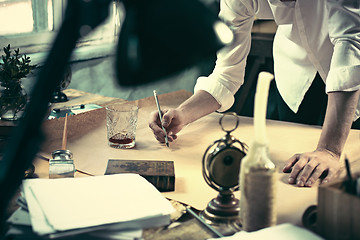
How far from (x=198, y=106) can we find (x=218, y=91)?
4.2 inches

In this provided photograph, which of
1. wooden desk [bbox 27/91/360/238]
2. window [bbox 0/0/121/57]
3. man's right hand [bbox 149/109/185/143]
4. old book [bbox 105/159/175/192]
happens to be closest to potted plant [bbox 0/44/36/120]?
wooden desk [bbox 27/91/360/238]

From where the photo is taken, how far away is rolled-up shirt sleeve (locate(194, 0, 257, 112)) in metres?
1.75

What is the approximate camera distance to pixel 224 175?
0.93 meters

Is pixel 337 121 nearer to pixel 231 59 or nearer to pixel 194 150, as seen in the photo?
pixel 194 150

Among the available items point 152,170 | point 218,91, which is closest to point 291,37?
point 218,91

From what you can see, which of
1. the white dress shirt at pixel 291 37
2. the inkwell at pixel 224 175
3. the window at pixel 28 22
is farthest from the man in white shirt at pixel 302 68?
the window at pixel 28 22

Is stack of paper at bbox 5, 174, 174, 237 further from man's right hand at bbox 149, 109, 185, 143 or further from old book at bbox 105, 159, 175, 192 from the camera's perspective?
man's right hand at bbox 149, 109, 185, 143

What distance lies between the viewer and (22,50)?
8.60 feet

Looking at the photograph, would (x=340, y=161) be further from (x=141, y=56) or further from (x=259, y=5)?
(x=141, y=56)

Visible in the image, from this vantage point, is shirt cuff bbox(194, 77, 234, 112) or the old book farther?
shirt cuff bbox(194, 77, 234, 112)

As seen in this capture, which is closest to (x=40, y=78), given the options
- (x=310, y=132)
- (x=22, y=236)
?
(x=22, y=236)

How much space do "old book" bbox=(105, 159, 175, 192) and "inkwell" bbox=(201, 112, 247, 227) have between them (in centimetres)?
17

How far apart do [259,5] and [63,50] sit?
1374 mm

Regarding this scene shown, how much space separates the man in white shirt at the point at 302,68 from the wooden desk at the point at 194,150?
0.05m
